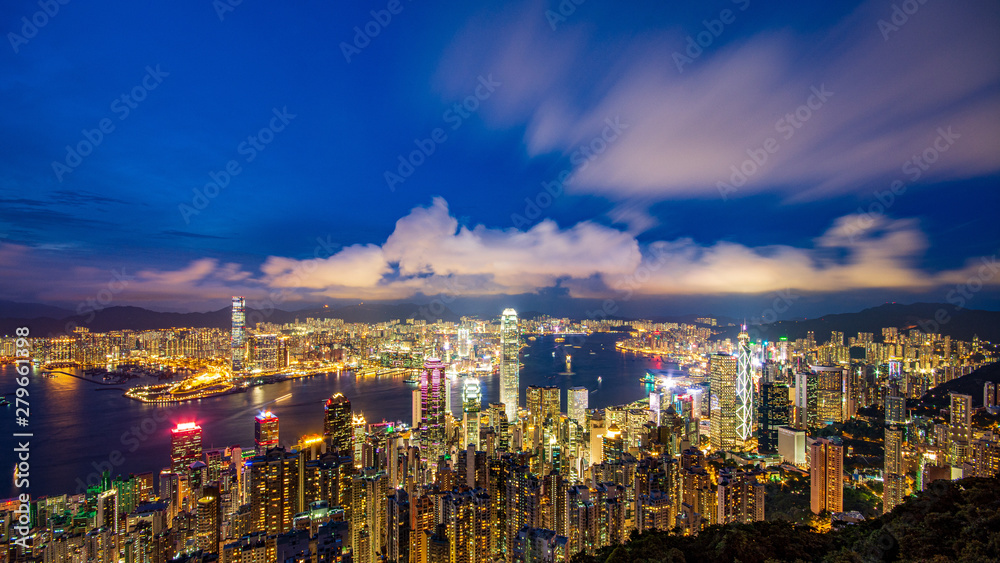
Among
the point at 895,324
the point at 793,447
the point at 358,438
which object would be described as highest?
the point at 895,324

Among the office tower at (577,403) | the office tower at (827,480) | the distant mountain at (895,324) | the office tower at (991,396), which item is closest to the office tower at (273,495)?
the office tower at (577,403)

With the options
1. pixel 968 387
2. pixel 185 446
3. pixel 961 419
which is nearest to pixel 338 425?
pixel 185 446

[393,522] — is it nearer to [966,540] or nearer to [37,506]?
[37,506]

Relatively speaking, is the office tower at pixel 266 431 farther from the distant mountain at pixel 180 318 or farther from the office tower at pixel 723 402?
the office tower at pixel 723 402

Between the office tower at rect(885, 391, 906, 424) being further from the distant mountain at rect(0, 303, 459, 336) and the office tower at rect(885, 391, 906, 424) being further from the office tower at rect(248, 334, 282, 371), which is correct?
the office tower at rect(248, 334, 282, 371)

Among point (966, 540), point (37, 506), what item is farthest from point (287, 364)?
point (966, 540)

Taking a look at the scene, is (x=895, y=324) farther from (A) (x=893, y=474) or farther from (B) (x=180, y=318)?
(B) (x=180, y=318)

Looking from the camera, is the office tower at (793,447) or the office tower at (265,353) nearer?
the office tower at (793,447)
